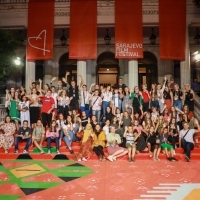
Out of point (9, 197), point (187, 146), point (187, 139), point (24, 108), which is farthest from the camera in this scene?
point (24, 108)

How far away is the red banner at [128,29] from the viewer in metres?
14.4

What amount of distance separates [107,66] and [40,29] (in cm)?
645

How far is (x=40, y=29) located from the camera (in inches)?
582

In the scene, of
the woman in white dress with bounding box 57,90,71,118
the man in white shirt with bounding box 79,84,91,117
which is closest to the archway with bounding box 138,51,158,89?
the man in white shirt with bounding box 79,84,91,117

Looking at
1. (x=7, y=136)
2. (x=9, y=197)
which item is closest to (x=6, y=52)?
(x=7, y=136)

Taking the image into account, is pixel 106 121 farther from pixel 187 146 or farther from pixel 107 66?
pixel 107 66

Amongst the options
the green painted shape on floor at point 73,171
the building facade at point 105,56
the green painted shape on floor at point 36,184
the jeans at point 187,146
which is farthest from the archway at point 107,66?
the green painted shape on floor at point 36,184

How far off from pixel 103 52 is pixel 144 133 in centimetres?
991

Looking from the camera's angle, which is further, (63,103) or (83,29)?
(83,29)

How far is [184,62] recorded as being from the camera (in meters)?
15.6

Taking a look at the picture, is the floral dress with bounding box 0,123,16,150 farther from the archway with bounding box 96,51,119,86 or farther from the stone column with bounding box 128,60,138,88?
the archway with bounding box 96,51,119,86

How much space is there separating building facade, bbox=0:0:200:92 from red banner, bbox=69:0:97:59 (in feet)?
3.83

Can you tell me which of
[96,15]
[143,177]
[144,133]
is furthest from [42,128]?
[96,15]

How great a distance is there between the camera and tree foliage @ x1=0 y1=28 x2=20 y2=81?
45.9ft
